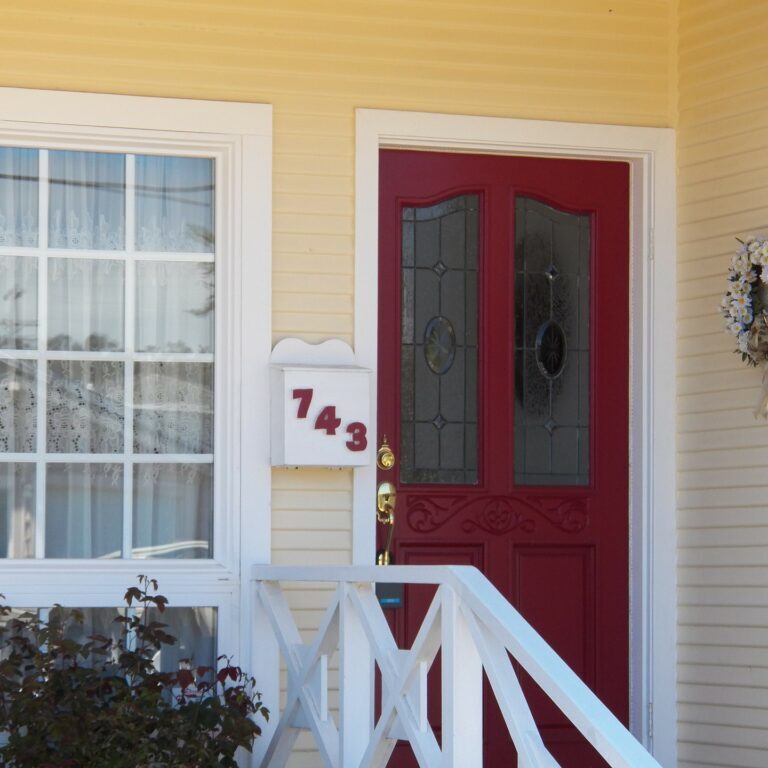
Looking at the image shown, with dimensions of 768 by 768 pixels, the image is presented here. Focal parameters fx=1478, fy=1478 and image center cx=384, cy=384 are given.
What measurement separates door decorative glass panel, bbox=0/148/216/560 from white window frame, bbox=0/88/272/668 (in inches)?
2.3

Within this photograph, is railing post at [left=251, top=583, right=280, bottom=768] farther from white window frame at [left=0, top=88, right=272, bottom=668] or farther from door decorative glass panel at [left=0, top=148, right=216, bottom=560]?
door decorative glass panel at [left=0, top=148, right=216, bottom=560]

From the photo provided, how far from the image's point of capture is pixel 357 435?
16.2 ft

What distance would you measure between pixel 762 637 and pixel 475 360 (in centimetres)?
136

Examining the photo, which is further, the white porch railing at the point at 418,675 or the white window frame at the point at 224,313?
the white window frame at the point at 224,313

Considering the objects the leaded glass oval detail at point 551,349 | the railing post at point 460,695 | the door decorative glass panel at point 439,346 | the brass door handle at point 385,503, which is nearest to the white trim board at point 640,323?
the brass door handle at point 385,503

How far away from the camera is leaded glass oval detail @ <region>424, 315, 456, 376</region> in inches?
206

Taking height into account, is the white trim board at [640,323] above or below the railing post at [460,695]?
above

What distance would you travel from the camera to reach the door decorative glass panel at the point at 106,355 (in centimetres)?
493

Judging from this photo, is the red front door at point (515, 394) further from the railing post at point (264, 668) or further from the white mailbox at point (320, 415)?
the railing post at point (264, 668)

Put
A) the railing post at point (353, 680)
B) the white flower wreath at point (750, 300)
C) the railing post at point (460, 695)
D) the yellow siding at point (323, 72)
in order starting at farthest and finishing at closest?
the yellow siding at point (323, 72) → the white flower wreath at point (750, 300) → the railing post at point (353, 680) → the railing post at point (460, 695)

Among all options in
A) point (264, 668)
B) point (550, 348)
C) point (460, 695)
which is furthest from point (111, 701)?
point (550, 348)

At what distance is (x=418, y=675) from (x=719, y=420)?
198cm

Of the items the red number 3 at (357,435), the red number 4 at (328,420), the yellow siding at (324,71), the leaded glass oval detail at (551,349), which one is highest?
the yellow siding at (324,71)

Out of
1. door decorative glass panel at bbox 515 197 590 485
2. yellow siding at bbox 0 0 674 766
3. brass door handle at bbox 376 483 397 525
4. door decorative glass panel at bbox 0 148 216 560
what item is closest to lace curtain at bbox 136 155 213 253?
door decorative glass panel at bbox 0 148 216 560
